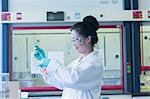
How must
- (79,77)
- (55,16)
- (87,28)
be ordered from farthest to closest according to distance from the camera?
(55,16), (87,28), (79,77)

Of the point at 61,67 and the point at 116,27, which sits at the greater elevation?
the point at 116,27

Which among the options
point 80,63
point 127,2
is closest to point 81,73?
point 80,63

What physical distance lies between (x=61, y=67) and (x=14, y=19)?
201 cm

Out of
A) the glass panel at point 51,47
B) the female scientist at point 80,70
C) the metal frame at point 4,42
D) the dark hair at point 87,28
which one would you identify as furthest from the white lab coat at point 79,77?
the metal frame at point 4,42

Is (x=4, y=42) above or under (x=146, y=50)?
above

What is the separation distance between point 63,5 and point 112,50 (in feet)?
2.64

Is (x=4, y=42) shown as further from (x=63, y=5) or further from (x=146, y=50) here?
(x=146, y=50)

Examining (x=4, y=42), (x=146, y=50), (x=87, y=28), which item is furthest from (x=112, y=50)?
(x=87, y=28)

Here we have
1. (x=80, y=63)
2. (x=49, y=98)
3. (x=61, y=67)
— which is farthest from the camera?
(x=49, y=98)

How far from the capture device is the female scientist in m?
1.83

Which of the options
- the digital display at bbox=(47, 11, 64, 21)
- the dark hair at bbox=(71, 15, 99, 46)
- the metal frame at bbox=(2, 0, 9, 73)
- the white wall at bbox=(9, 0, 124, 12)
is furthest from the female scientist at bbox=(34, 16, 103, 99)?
the metal frame at bbox=(2, 0, 9, 73)

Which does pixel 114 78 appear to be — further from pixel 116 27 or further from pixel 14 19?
pixel 14 19

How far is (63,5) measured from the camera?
3.79m

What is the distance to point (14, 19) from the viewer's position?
367 cm
